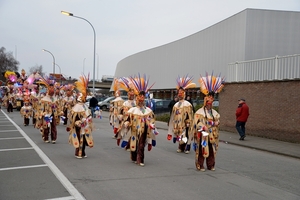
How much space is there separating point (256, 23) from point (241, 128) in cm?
1562

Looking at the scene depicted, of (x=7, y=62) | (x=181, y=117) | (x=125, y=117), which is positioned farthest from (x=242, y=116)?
(x=7, y=62)

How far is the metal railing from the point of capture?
1506 centimetres

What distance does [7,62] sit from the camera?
88625 mm

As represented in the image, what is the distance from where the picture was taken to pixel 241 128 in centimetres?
1521

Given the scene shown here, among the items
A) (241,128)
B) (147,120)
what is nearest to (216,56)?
A: (241,128)

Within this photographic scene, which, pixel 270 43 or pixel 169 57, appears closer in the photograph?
pixel 270 43

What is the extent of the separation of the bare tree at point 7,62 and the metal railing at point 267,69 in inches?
3115

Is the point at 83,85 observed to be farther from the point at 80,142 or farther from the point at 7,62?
the point at 7,62

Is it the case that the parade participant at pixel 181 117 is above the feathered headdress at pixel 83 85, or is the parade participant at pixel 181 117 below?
below

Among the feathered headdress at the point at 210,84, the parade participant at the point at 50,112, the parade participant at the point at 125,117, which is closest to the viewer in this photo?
the feathered headdress at the point at 210,84

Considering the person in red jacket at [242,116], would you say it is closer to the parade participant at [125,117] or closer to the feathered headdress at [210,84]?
the parade participant at [125,117]

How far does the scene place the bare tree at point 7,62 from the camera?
8756 cm

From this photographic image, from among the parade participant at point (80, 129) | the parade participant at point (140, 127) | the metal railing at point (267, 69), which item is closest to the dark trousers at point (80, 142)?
the parade participant at point (80, 129)

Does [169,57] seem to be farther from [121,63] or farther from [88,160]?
[88,160]
